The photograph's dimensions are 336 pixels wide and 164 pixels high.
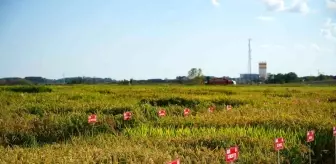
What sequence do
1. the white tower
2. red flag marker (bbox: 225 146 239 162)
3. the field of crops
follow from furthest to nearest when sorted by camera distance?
the white tower → the field of crops → red flag marker (bbox: 225 146 239 162)

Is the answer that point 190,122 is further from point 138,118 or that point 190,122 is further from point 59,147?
point 59,147

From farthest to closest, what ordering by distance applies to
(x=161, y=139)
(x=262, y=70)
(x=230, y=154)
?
(x=262, y=70)
(x=161, y=139)
(x=230, y=154)

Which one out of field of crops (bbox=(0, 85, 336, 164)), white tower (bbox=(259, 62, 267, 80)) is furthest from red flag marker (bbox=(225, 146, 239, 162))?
white tower (bbox=(259, 62, 267, 80))

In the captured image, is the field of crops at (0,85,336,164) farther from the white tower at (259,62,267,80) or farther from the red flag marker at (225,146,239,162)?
the white tower at (259,62,267,80)

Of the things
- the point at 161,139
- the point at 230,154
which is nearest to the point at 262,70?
the point at 161,139

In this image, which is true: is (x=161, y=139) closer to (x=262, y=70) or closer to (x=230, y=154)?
(x=230, y=154)

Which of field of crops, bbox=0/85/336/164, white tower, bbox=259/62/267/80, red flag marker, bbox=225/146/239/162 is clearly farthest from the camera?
white tower, bbox=259/62/267/80

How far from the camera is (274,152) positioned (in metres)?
8.23

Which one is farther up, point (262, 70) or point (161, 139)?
point (262, 70)

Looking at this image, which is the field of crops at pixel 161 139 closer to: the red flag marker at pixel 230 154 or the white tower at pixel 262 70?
the red flag marker at pixel 230 154

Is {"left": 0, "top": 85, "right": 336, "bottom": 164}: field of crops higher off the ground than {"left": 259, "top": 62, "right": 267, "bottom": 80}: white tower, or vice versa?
{"left": 259, "top": 62, "right": 267, "bottom": 80}: white tower

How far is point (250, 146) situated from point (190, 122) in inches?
141

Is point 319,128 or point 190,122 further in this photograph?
point 190,122

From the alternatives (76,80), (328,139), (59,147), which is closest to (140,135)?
(59,147)
